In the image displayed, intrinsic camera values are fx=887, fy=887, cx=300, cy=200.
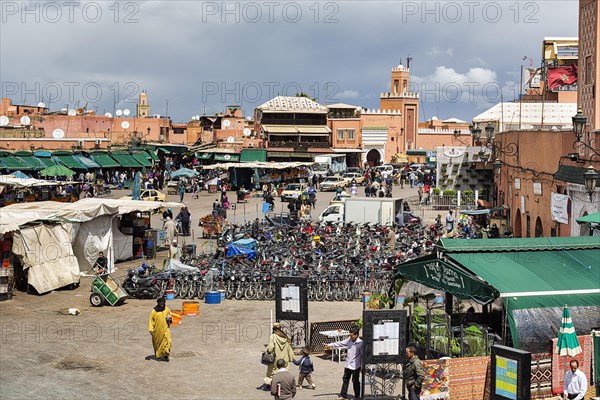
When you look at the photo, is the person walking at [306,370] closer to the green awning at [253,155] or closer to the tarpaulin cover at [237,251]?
the tarpaulin cover at [237,251]

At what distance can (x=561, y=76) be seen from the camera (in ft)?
145

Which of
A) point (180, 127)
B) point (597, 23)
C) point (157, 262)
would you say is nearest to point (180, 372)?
point (157, 262)

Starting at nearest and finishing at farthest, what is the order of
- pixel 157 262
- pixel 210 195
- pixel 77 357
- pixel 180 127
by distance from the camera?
pixel 77 357, pixel 157 262, pixel 210 195, pixel 180 127

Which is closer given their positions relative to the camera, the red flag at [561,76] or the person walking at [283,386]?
the person walking at [283,386]

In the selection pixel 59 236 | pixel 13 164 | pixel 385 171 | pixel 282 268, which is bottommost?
pixel 282 268

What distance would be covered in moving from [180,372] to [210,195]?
3848cm

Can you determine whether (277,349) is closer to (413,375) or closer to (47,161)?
(413,375)

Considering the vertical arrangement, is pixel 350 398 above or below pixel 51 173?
below

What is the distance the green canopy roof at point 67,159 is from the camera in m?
51.6

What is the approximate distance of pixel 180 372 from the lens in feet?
49.2

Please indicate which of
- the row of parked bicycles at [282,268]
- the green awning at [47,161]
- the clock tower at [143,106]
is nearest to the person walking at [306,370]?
the row of parked bicycles at [282,268]

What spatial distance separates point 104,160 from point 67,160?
4.26 meters

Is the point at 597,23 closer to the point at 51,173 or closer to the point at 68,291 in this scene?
the point at 68,291

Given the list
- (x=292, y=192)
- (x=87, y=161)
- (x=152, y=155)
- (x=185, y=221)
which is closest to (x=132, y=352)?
(x=185, y=221)
